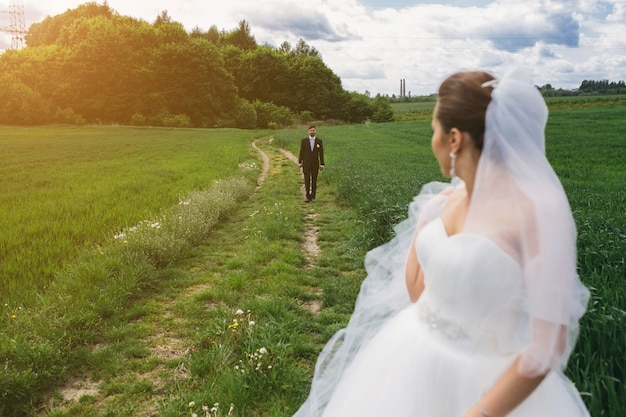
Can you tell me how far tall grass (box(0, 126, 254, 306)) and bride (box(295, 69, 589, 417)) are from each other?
5.51 metres

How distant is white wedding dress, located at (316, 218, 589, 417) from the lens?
5.93ft

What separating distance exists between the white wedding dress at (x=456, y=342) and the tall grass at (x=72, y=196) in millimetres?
5344

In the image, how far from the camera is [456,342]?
1998 millimetres

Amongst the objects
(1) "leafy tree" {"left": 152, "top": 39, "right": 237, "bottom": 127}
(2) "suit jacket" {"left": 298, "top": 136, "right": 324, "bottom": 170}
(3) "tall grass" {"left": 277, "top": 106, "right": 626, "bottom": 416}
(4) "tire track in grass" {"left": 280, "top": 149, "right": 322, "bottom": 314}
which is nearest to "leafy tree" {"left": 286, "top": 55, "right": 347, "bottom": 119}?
(1) "leafy tree" {"left": 152, "top": 39, "right": 237, "bottom": 127}

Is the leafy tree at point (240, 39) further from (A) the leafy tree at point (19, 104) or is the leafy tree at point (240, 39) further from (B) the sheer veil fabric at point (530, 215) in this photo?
(B) the sheer veil fabric at point (530, 215)

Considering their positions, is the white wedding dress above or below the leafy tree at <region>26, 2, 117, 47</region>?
below

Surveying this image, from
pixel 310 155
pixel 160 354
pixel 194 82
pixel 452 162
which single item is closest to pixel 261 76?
pixel 194 82

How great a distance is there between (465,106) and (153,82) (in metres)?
73.6

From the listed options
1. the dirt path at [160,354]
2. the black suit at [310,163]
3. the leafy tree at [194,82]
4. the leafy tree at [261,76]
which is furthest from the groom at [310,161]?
the leafy tree at [261,76]

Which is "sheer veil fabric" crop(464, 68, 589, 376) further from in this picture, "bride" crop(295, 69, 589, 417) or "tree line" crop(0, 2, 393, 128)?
"tree line" crop(0, 2, 393, 128)

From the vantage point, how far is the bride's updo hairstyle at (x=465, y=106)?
1.85 m

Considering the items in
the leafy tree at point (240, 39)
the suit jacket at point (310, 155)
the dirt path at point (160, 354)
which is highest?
the leafy tree at point (240, 39)

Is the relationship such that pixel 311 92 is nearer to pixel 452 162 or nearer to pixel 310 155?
pixel 310 155

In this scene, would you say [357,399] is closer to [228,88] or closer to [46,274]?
[46,274]
